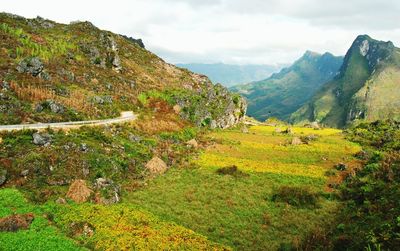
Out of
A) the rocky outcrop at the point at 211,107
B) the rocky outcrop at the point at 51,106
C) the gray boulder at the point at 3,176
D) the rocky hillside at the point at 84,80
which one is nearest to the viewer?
the gray boulder at the point at 3,176

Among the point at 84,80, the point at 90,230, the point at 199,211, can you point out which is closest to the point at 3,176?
the point at 90,230

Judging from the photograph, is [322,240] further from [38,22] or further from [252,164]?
[38,22]

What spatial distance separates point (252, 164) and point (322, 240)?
91.8ft

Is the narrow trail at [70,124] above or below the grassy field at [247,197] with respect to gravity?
above

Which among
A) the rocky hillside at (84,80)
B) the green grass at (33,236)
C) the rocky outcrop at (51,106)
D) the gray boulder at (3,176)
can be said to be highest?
the rocky hillside at (84,80)

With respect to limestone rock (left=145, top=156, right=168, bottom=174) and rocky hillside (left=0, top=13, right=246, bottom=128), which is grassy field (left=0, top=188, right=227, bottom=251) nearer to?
limestone rock (left=145, top=156, right=168, bottom=174)

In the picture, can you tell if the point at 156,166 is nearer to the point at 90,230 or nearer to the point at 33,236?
the point at 90,230

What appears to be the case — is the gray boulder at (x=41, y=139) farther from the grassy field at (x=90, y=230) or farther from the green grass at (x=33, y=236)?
the green grass at (x=33, y=236)

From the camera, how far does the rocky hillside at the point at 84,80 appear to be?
2158 inches

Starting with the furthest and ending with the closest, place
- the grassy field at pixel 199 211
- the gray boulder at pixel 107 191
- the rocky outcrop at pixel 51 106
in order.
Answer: the rocky outcrop at pixel 51 106 → the gray boulder at pixel 107 191 → the grassy field at pixel 199 211

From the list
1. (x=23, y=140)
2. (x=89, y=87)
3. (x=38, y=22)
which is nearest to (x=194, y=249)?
(x=23, y=140)

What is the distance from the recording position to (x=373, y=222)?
101 feet

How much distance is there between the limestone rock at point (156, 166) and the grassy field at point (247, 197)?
1.32 metres

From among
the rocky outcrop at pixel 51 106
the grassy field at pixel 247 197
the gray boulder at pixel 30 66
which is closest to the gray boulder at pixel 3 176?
the grassy field at pixel 247 197
